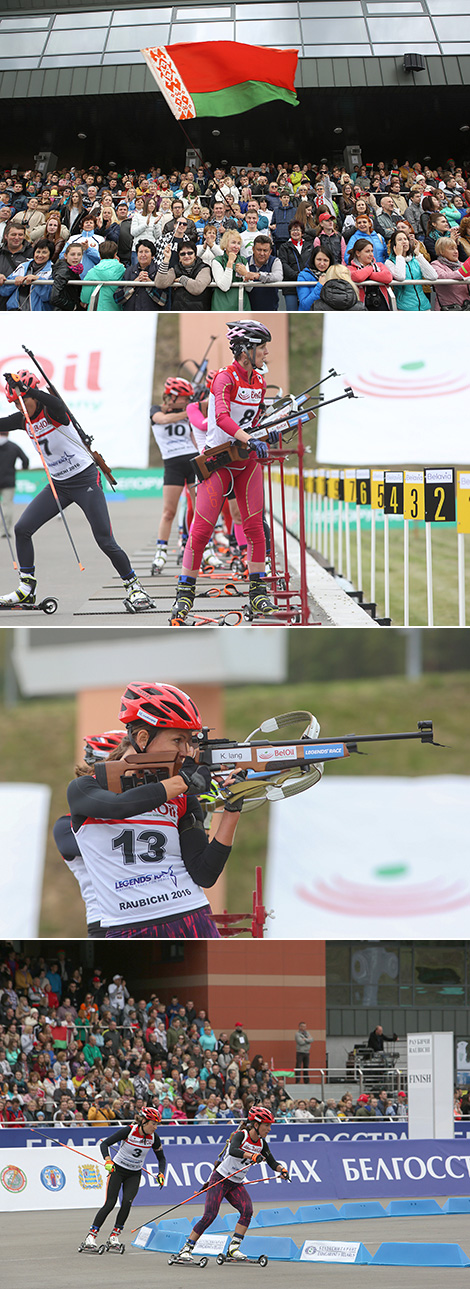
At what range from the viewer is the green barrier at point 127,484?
16250 millimetres

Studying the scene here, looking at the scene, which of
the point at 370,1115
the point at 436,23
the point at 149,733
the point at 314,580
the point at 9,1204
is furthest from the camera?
the point at 436,23

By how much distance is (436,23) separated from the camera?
27016 mm

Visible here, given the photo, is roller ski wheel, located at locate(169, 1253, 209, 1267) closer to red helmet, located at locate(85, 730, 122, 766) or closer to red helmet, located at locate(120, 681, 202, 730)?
red helmet, located at locate(120, 681, 202, 730)

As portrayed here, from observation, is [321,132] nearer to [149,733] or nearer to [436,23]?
[436,23]

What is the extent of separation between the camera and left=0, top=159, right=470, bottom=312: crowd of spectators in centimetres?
1620

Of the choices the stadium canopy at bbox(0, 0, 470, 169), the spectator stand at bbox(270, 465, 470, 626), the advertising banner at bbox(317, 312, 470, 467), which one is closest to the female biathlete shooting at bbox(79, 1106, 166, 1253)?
the spectator stand at bbox(270, 465, 470, 626)

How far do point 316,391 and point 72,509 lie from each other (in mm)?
4029

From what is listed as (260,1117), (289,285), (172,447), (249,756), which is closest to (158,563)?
(172,447)

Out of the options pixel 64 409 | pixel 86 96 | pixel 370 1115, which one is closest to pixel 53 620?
pixel 64 409

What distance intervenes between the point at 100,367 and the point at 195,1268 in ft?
38.2

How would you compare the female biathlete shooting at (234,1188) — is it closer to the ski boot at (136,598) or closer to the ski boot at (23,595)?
the ski boot at (136,598)

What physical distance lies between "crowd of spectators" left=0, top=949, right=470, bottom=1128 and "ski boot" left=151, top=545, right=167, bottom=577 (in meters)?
6.28

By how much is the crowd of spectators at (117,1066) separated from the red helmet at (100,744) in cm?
379

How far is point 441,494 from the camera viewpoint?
14.8 meters
